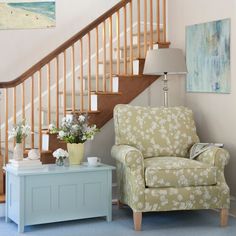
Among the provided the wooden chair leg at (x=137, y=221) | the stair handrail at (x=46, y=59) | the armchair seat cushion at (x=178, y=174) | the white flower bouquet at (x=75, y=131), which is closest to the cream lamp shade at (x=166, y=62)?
the stair handrail at (x=46, y=59)

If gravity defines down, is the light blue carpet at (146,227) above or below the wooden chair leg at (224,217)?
below

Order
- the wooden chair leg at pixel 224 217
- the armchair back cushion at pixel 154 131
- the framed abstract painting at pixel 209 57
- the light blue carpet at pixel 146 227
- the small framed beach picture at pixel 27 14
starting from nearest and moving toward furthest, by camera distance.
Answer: the light blue carpet at pixel 146 227 → the wooden chair leg at pixel 224 217 → the armchair back cushion at pixel 154 131 → the framed abstract painting at pixel 209 57 → the small framed beach picture at pixel 27 14

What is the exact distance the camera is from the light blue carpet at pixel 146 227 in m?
4.44

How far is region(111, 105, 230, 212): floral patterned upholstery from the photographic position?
4520 millimetres

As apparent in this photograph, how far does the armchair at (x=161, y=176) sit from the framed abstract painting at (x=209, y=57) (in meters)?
0.81

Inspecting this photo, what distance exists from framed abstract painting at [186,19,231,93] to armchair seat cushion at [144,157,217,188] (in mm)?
950

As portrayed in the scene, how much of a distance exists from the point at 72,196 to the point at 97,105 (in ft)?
3.96

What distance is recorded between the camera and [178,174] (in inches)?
180

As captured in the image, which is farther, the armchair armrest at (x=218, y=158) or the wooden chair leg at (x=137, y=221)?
the armchair armrest at (x=218, y=158)

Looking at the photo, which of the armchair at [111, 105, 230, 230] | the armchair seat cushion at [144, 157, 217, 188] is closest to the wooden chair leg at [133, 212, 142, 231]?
the armchair at [111, 105, 230, 230]

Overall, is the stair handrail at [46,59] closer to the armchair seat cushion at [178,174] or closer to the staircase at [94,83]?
the staircase at [94,83]

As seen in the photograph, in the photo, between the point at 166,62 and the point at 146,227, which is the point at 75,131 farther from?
the point at 166,62

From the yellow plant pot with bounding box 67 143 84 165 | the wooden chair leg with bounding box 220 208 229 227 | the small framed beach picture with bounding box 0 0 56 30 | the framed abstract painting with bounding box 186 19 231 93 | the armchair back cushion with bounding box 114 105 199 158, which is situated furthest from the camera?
the small framed beach picture with bounding box 0 0 56 30

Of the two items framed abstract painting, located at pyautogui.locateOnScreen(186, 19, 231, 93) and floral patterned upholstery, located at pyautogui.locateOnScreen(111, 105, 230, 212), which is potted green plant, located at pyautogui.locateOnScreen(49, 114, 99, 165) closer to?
floral patterned upholstery, located at pyautogui.locateOnScreen(111, 105, 230, 212)
